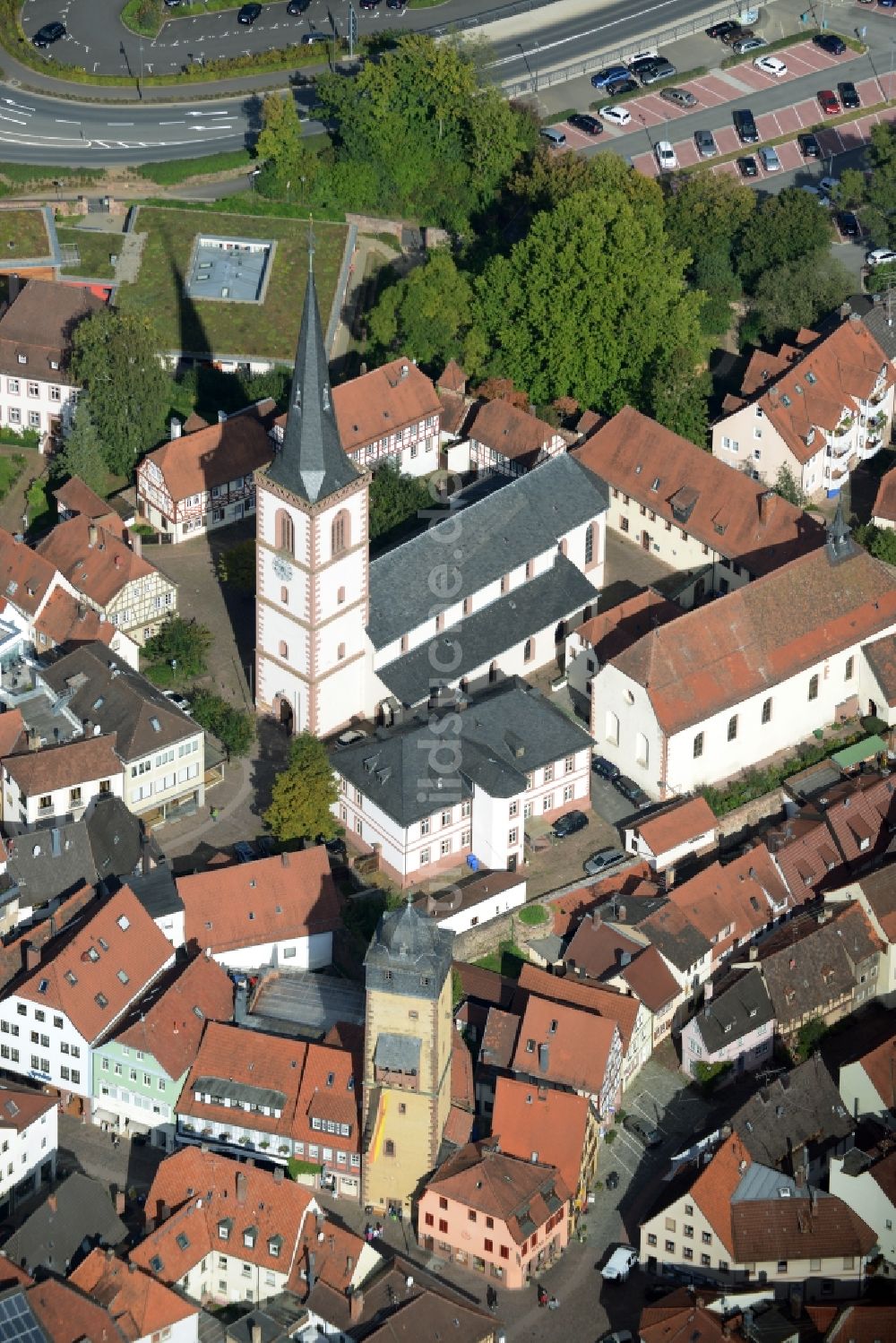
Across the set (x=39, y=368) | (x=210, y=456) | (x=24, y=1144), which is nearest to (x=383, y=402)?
(x=210, y=456)

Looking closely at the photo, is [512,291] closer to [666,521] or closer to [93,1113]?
[666,521]

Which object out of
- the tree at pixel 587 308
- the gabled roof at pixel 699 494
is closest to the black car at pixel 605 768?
the gabled roof at pixel 699 494

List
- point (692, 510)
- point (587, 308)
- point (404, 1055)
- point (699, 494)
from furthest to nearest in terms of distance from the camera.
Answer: point (587, 308) < point (699, 494) < point (692, 510) < point (404, 1055)

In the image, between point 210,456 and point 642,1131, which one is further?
point 210,456

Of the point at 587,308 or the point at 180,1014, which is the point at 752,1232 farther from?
the point at 587,308

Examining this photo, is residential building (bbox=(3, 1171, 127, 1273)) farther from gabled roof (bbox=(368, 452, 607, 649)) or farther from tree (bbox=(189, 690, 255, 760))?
gabled roof (bbox=(368, 452, 607, 649))

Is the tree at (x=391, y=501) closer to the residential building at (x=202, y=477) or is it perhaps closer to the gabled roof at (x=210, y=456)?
the gabled roof at (x=210, y=456)
